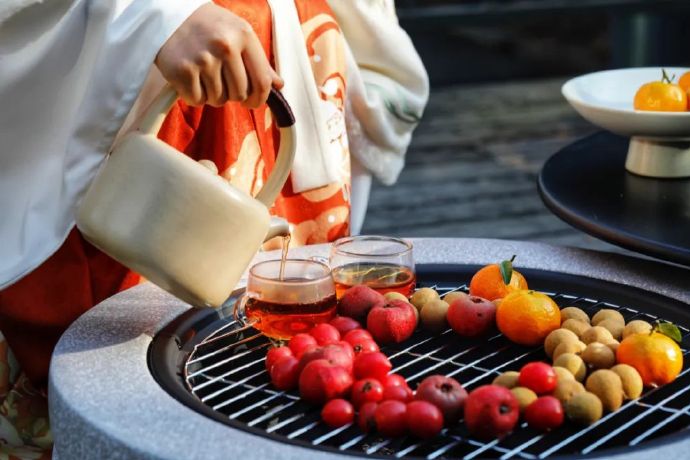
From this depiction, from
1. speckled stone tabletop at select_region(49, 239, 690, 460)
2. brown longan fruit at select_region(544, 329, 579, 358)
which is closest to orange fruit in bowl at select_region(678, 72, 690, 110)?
speckled stone tabletop at select_region(49, 239, 690, 460)

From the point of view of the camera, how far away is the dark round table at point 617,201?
1705 millimetres

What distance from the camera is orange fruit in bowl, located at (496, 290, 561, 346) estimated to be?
4.78 feet

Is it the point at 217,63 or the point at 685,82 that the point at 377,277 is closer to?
the point at 217,63

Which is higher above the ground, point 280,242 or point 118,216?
point 118,216

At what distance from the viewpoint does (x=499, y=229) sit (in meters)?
4.19

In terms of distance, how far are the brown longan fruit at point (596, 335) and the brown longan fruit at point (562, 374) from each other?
11cm

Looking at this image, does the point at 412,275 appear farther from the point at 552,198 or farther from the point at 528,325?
the point at 552,198

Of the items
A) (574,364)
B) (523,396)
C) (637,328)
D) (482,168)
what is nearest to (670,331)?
(637,328)

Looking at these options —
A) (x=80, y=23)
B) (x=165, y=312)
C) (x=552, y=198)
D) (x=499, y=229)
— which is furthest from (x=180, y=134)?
(x=499, y=229)

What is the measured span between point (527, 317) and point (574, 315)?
93mm

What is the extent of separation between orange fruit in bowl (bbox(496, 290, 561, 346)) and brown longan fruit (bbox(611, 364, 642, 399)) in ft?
0.48

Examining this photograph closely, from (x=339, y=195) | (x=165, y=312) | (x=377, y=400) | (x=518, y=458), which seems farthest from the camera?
(x=339, y=195)

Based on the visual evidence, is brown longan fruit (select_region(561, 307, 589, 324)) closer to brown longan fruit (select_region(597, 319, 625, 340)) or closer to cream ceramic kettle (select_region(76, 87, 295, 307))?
brown longan fruit (select_region(597, 319, 625, 340))

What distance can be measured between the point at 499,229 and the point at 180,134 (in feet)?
8.12
